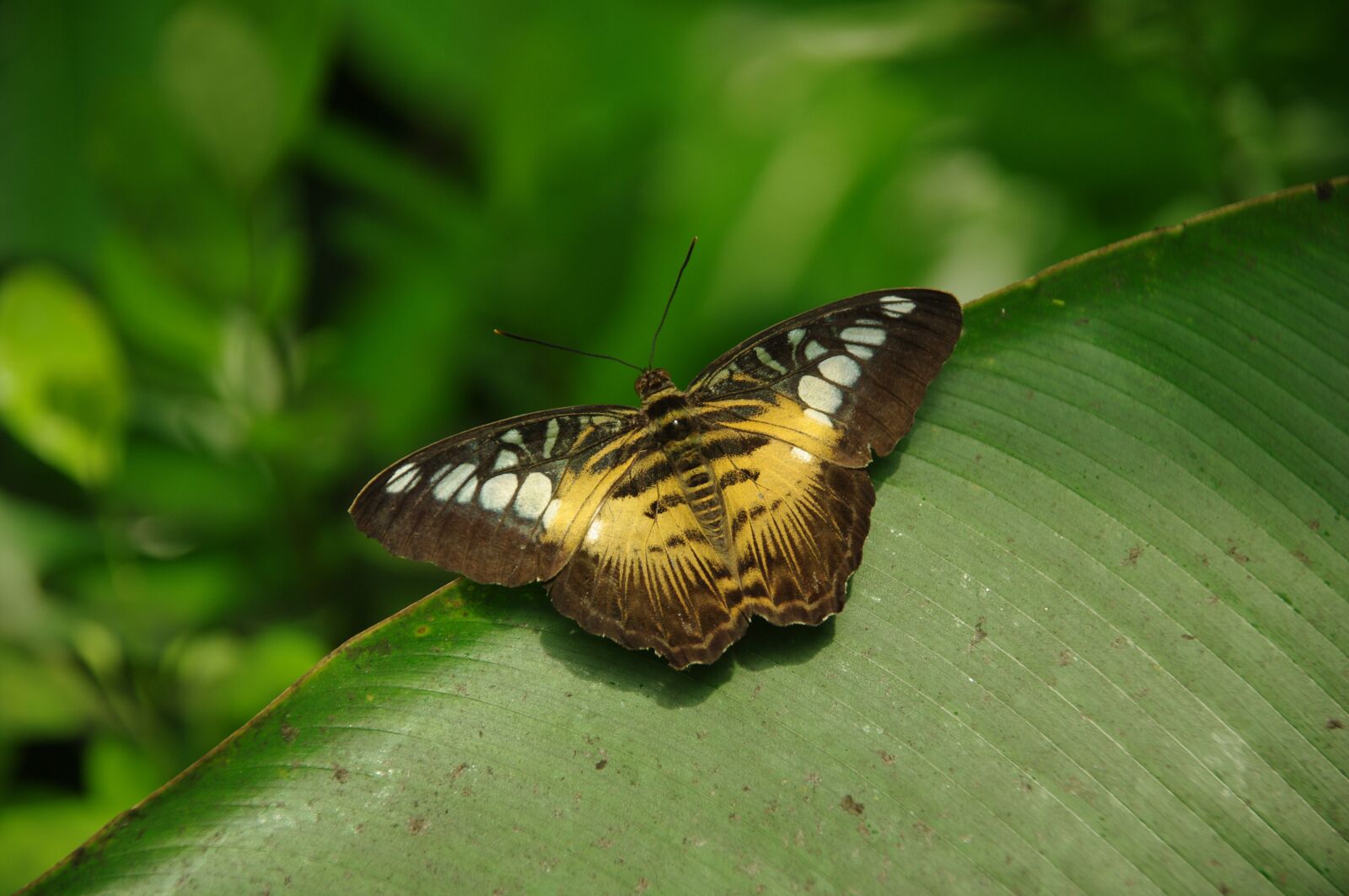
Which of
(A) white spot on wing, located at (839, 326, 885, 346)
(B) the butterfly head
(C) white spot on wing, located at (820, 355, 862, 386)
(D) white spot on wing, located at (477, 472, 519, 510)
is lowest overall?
(D) white spot on wing, located at (477, 472, 519, 510)

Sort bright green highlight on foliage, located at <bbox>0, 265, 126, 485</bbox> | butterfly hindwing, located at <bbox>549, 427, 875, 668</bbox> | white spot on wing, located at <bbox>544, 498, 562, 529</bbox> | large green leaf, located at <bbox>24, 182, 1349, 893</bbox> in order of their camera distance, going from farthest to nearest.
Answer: bright green highlight on foliage, located at <bbox>0, 265, 126, 485</bbox>
white spot on wing, located at <bbox>544, 498, 562, 529</bbox>
butterfly hindwing, located at <bbox>549, 427, 875, 668</bbox>
large green leaf, located at <bbox>24, 182, 1349, 893</bbox>

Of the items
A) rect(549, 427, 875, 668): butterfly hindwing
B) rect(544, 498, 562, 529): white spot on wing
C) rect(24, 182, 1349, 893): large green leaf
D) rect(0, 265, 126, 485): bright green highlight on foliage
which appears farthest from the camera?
rect(0, 265, 126, 485): bright green highlight on foliage

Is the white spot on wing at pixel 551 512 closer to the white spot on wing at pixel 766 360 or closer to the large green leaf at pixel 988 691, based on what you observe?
the large green leaf at pixel 988 691

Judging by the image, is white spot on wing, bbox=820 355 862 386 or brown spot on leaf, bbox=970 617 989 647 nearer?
brown spot on leaf, bbox=970 617 989 647

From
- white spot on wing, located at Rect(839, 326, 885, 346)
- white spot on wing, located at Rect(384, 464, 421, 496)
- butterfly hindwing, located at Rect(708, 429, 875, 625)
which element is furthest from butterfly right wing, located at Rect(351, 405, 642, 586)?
white spot on wing, located at Rect(839, 326, 885, 346)

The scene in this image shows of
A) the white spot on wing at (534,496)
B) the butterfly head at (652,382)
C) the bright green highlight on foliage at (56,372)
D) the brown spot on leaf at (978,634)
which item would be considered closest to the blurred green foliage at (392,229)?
the bright green highlight on foliage at (56,372)

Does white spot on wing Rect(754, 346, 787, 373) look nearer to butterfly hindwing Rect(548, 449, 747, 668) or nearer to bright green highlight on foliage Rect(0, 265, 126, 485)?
butterfly hindwing Rect(548, 449, 747, 668)
